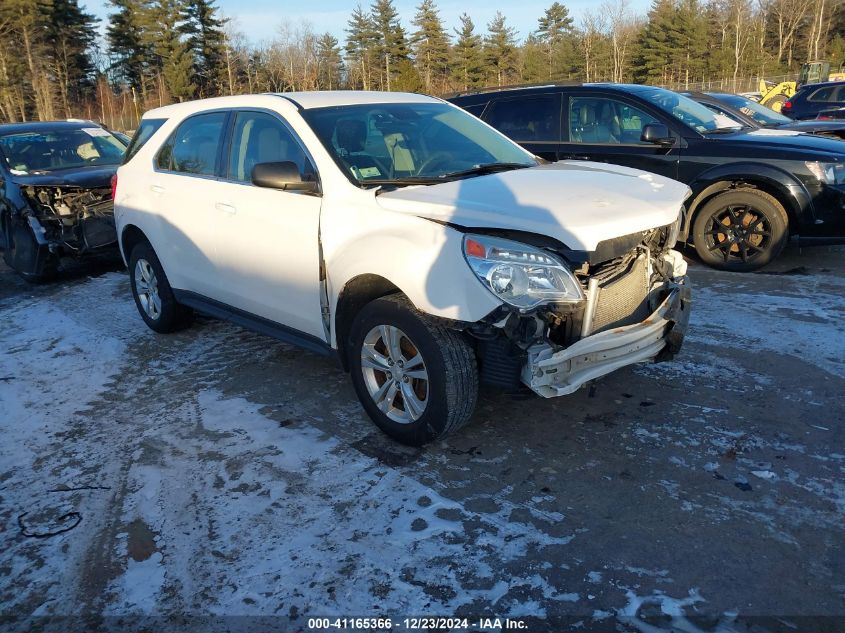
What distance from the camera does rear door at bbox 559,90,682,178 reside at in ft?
23.2

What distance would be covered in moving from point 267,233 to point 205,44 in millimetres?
59688

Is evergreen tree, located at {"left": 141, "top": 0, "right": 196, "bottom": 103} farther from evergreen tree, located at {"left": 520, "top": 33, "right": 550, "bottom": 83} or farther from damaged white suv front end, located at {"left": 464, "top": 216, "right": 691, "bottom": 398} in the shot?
damaged white suv front end, located at {"left": 464, "top": 216, "right": 691, "bottom": 398}

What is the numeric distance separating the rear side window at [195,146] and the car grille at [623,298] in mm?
2972

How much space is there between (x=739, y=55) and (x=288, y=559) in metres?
66.7

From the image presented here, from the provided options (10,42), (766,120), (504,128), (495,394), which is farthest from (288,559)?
(10,42)

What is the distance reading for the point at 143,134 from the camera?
580 centimetres

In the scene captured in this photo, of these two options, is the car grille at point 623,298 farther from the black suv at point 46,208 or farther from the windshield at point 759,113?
the windshield at point 759,113

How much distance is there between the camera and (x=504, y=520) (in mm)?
2998

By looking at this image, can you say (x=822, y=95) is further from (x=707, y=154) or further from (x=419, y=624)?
(x=419, y=624)

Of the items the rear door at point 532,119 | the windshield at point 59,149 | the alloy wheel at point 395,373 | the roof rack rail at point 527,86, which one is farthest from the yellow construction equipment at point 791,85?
the alloy wheel at point 395,373

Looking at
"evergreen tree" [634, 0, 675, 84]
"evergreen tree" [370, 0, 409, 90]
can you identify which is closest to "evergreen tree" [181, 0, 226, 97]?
"evergreen tree" [370, 0, 409, 90]

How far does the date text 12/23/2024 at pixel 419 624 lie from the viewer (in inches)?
95.3

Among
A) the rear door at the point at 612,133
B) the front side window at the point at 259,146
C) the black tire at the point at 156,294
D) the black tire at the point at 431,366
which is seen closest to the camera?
the black tire at the point at 431,366

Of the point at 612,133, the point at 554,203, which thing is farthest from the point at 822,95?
the point at 554,203
